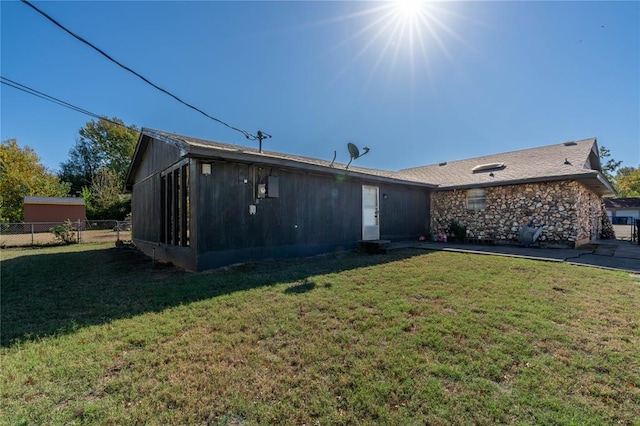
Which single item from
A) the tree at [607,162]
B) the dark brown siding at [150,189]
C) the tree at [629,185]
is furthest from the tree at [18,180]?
the tree at [629,185]

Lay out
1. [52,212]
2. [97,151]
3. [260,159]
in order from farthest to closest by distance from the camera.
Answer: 1. [97,151]
2. [52,212]
3. [260,159]

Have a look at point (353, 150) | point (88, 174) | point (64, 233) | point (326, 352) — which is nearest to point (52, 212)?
point (64, 233)

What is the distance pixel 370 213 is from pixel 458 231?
14.0 ft

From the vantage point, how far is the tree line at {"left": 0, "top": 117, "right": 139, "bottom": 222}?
2392 centimetres

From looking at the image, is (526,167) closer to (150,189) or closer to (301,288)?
(301,288)

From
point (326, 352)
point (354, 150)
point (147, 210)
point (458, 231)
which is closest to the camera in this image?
point (326, 352)

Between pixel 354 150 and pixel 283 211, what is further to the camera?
pixel 354 150

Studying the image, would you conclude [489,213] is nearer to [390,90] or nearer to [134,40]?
[390,90]

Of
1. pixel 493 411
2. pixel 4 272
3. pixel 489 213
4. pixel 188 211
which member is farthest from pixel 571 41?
pixel 4 272

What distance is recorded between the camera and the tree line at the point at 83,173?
78.5 feet

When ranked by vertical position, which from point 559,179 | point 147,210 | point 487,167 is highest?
point 487,167

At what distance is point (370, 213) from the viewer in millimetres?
9508

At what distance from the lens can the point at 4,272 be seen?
21.3 ft

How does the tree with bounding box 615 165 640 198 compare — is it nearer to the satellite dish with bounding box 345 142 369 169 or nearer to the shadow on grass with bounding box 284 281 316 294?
the satellite dish with bounding box 345 142 369 169
